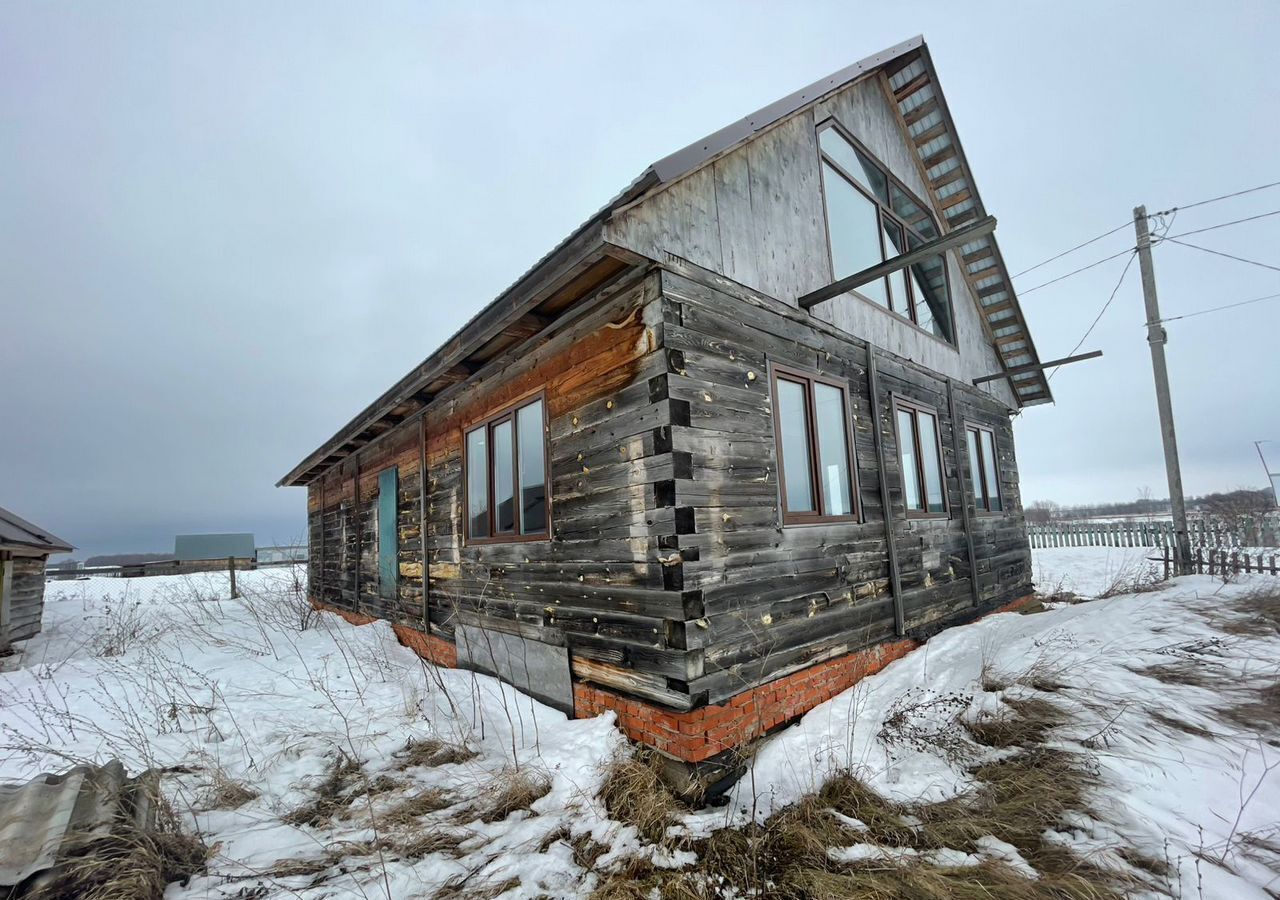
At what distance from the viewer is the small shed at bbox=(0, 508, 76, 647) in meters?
10.1

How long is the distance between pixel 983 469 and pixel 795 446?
6.05m

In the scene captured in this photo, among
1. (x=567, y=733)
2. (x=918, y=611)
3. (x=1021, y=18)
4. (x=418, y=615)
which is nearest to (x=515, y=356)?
(x=567, y=733)

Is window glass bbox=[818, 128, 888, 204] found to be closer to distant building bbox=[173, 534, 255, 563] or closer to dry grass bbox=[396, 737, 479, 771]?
dry grass bbox=[396, 737, 479, 771]

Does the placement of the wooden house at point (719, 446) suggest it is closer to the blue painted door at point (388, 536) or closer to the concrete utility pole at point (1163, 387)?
the blue painted door at point (388, 536)

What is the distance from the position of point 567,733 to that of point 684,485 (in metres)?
2.33

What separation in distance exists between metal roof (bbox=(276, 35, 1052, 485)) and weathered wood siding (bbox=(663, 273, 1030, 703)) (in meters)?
0.79

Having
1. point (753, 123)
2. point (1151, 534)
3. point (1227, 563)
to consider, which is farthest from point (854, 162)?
point (1151, 534)

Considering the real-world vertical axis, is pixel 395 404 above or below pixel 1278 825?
above

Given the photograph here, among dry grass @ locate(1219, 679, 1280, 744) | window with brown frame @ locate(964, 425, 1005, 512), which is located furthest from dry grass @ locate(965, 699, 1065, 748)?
window with brown frame @ locate(964, 425, 1005, 512)

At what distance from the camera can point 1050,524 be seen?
20.5 metres

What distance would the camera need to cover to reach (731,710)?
4.12 metres

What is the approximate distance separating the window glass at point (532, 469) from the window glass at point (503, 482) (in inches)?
8.7

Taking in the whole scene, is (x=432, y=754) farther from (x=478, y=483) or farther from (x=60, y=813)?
(x=478, y=483)

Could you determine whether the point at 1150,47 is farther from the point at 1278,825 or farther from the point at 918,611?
the point at 1278,825
